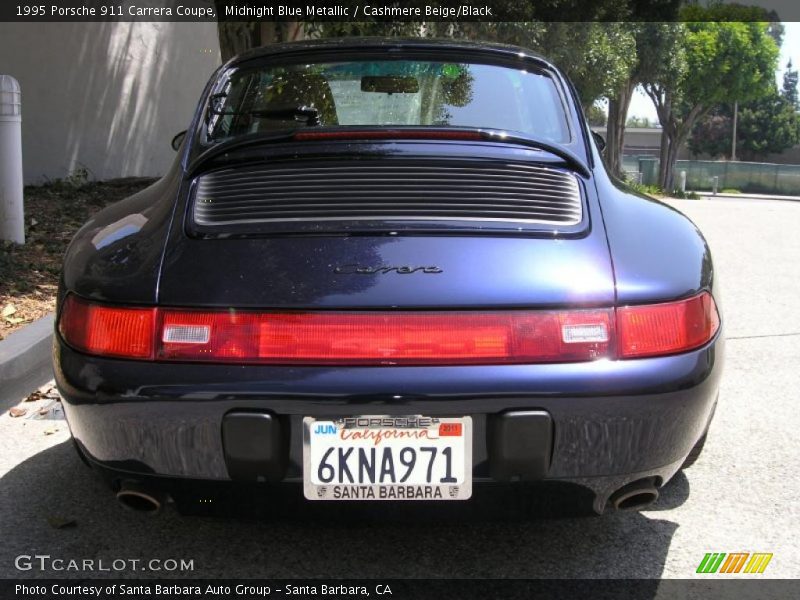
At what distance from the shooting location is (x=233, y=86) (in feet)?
11.3

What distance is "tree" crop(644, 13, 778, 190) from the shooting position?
41000mm

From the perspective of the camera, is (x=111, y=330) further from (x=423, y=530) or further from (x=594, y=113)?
(x=594, y=113)

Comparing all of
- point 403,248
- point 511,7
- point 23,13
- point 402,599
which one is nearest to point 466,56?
point 403,248

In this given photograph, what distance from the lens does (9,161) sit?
6.61 metres

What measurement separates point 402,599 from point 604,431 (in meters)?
0.72

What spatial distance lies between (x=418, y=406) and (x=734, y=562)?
1.20 m

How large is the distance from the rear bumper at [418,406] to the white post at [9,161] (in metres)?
4.72

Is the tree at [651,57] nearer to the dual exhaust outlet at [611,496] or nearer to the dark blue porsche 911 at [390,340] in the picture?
the dark blue porsche 911 at [390,340]

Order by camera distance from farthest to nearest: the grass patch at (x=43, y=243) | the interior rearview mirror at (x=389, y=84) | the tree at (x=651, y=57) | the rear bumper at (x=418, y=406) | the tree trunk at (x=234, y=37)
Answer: the tree at (x=651, y=57), the tree trunk at (x=234, y=37), the grass patch at (x=43, y=243), the interior rearview mirror at (x=389, y=84), the rear bumper at (x=418, y=406)

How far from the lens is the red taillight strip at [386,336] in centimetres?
219

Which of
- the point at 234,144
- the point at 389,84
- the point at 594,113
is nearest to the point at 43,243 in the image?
the point at 389,84

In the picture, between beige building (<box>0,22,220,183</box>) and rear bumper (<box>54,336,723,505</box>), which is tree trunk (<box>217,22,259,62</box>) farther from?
rear bumper (<box>54,336,723,505</box>)

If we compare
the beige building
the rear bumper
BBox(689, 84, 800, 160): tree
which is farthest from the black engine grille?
BBox(689, 84, 800, 160): tree

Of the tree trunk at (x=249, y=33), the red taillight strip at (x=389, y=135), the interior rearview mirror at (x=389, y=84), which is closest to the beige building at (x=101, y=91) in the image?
the tree trunk at (x=249, y=33)
